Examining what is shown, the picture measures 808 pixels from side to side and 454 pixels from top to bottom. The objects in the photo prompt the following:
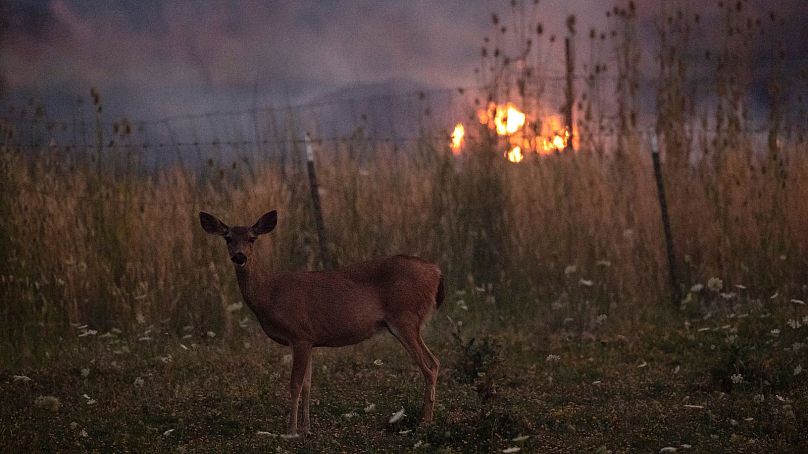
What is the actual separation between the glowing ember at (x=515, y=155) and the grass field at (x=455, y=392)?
2.80 metres

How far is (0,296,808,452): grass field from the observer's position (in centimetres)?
710

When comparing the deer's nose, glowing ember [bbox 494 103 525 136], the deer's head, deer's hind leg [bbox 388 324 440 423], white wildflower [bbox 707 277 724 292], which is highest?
glowing ember [bbox 494 103 525 136]

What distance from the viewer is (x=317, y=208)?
12.1m

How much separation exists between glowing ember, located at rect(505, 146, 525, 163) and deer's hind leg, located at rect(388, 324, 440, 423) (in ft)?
21.7

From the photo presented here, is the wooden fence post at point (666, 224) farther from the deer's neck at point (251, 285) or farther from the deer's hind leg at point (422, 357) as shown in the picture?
the deer's neck at point (251, 285)

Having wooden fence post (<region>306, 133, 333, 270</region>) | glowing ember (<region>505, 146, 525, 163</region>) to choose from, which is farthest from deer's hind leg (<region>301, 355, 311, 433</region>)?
glowing ember (<region>505, 146, 525, 163</region>)

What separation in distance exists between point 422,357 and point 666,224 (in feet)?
20.9

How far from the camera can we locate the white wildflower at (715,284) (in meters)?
11.4

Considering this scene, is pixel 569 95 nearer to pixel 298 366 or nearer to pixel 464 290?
pixel 464 290

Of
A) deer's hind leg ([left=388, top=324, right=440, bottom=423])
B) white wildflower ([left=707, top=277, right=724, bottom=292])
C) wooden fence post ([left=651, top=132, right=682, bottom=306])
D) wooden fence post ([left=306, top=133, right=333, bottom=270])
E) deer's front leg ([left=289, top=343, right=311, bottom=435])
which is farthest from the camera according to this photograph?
wooden fence post ([left=651, top=132, right=682, bottom=306])

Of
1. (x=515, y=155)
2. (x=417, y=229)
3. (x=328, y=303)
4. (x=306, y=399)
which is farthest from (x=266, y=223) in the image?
(x=515, y=155)

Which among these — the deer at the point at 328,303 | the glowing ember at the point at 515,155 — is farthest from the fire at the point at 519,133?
the deer at the point at 328,303

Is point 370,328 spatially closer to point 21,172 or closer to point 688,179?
point 21,172

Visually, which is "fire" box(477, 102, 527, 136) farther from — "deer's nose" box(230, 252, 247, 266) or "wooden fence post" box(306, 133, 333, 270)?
"deer's nose" box(230, 252, 247, 266)
